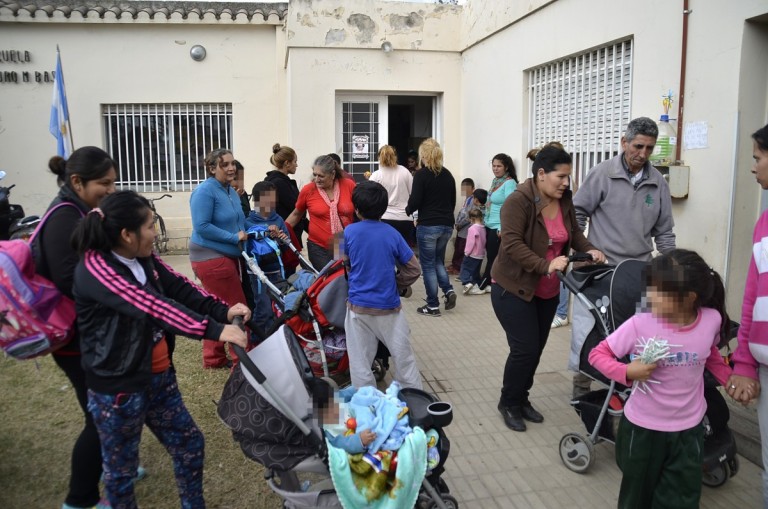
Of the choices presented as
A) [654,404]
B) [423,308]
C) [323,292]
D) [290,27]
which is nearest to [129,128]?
[290,27]

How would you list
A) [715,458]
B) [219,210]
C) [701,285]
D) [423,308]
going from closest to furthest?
[701,285] → [715,458] → [219,210] → [423,308]

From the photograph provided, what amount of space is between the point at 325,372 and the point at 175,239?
824 cm

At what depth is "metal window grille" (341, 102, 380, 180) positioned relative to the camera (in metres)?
10.2

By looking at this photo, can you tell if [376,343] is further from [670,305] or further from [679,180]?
[679,180]

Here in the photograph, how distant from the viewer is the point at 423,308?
745cm

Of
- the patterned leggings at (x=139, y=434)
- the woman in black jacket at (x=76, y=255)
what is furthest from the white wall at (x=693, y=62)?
the woman in black jacket at (x=76, y=255)

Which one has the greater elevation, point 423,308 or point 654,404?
point 654,404

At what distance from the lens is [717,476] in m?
3.43

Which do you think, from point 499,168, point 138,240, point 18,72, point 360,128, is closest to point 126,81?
point 18,72

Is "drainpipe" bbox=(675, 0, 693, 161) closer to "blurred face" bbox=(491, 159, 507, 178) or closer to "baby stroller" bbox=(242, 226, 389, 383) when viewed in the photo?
"blurred face" bbox=(491, 159, 507, 178)

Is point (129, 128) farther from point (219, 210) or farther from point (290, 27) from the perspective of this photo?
point (219, 210)

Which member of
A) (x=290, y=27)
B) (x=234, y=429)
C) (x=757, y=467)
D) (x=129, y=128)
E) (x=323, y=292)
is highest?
(x=290, y=27)

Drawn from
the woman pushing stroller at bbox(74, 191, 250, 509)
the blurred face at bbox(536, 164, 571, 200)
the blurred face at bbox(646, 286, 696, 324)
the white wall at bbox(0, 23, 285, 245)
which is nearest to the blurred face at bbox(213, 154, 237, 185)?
the woman pushing stroller at bbox(74, 191, 250, 509)

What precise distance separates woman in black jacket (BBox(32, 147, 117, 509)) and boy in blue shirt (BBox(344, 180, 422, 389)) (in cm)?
157
